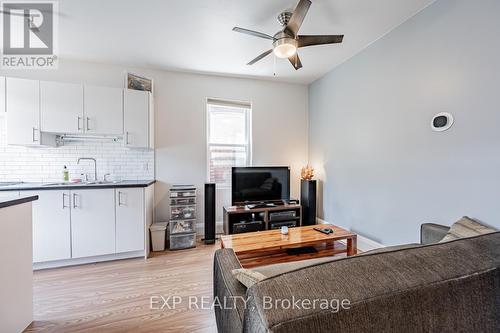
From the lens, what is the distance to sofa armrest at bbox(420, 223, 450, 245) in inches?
64.1

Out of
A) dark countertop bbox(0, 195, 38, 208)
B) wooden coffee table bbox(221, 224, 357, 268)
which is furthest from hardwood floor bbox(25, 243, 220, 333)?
dark countertop bbox(0, 195, 38, 208)

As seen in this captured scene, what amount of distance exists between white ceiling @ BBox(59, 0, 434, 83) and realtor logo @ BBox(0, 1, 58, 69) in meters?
0.10

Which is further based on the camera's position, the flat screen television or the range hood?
Result: the flat screen television

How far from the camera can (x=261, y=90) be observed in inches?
145

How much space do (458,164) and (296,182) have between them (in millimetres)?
2321

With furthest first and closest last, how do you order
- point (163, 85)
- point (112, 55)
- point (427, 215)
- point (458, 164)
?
point (163, 85) → point (112, 55) → point (427, 215) → point (458, 164)

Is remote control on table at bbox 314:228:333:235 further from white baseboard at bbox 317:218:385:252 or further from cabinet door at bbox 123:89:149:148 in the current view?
cabinet door at bbox 123:89:149:148

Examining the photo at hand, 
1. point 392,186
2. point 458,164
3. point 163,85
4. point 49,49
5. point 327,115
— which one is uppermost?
point 49,49

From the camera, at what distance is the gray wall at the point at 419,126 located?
5.25 ft

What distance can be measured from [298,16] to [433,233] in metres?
2.06

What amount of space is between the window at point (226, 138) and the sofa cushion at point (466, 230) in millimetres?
2661

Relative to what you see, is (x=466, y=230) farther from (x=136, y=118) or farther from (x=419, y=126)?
(x=136, y=118)

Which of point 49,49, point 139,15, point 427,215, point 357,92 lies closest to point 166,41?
point 139,15

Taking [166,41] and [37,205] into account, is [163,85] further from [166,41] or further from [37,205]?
[37,205]
